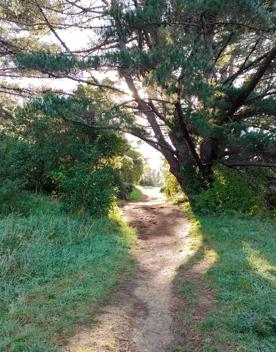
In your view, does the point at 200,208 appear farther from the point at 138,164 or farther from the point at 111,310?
the point at 138,164

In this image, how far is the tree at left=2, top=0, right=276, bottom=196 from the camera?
5.83 metres

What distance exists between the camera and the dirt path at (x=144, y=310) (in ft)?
10.9

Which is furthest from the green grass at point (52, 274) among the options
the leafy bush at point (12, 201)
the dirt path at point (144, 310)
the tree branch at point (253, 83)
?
the tree branch at point (253, 83)

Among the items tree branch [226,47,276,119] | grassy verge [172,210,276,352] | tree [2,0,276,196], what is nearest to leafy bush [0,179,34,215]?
tree [2,0,276,196]

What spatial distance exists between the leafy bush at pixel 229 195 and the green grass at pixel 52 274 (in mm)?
3601

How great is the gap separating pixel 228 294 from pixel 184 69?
3642mm

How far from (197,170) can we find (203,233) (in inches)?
161

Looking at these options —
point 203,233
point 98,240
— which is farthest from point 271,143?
point 98,240

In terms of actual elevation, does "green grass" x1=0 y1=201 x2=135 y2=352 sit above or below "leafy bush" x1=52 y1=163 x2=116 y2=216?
below

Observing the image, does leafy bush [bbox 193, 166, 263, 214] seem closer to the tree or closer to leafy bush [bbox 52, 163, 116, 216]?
the tree

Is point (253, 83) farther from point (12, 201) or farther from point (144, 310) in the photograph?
point (144, 310)

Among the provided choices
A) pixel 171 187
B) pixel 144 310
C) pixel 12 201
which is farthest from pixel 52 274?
pixel 171 187

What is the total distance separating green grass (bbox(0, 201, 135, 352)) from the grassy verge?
1.03 meters

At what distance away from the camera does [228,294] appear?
4332mm
